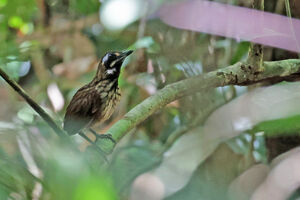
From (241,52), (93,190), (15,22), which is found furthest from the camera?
(15,22)

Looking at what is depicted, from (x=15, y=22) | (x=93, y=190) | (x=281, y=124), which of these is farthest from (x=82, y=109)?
(x=15, y=22)

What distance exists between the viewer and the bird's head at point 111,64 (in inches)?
25.1

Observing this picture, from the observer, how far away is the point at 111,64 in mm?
642

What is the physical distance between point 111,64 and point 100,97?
5 cm

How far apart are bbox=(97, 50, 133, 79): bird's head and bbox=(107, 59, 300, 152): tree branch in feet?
0.24

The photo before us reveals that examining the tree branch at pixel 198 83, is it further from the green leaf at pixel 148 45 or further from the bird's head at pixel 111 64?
the green leaf at pixel 148 45

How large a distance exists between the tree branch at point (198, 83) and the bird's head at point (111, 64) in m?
0.07

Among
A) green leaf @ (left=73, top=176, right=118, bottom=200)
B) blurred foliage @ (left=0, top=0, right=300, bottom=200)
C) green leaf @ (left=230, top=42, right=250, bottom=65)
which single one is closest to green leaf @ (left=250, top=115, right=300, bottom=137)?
blurred foliage @ (left=0, top=0, right=300, bottom=200)

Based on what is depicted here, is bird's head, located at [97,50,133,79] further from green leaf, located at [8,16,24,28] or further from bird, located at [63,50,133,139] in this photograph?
green leaf, located at [8,16,24,28]

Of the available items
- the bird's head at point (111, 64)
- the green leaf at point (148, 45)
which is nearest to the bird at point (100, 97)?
the bird's head at point (111, 64)

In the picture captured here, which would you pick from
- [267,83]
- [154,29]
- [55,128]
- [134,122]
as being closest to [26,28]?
[154,29]

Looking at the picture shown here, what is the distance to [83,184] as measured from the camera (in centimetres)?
23

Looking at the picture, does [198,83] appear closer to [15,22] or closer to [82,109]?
[82,109]

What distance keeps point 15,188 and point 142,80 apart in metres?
0.57
